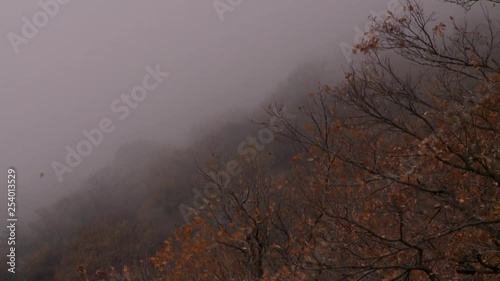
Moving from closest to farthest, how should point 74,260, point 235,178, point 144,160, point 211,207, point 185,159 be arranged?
point 211,207 → point 235,178 → point 74,260 → point 185,159 → point 144,160

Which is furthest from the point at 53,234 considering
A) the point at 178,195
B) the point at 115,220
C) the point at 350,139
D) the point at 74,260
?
the point at 350,139

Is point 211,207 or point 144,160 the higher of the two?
point 144,160

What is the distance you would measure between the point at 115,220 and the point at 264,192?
40.6m

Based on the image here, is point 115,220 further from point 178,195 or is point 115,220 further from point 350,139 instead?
point 350,139

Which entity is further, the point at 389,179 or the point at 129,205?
the point at 129,205

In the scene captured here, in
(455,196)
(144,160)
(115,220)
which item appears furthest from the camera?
(144,160)

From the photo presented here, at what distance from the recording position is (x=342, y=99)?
22.6ft

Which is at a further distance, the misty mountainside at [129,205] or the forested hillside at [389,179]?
the misty mountainside at [129,205]

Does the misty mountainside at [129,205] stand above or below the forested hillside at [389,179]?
above

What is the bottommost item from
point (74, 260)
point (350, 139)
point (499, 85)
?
point (499, 85)

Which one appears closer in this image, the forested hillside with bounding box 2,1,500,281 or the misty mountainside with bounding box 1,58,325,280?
the forested hillside with bounding box 2,1,500,281

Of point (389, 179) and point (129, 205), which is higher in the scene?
point (129, 205)

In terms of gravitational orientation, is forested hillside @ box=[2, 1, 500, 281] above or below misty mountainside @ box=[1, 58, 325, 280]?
below

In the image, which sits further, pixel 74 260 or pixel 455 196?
pixel 74 260
